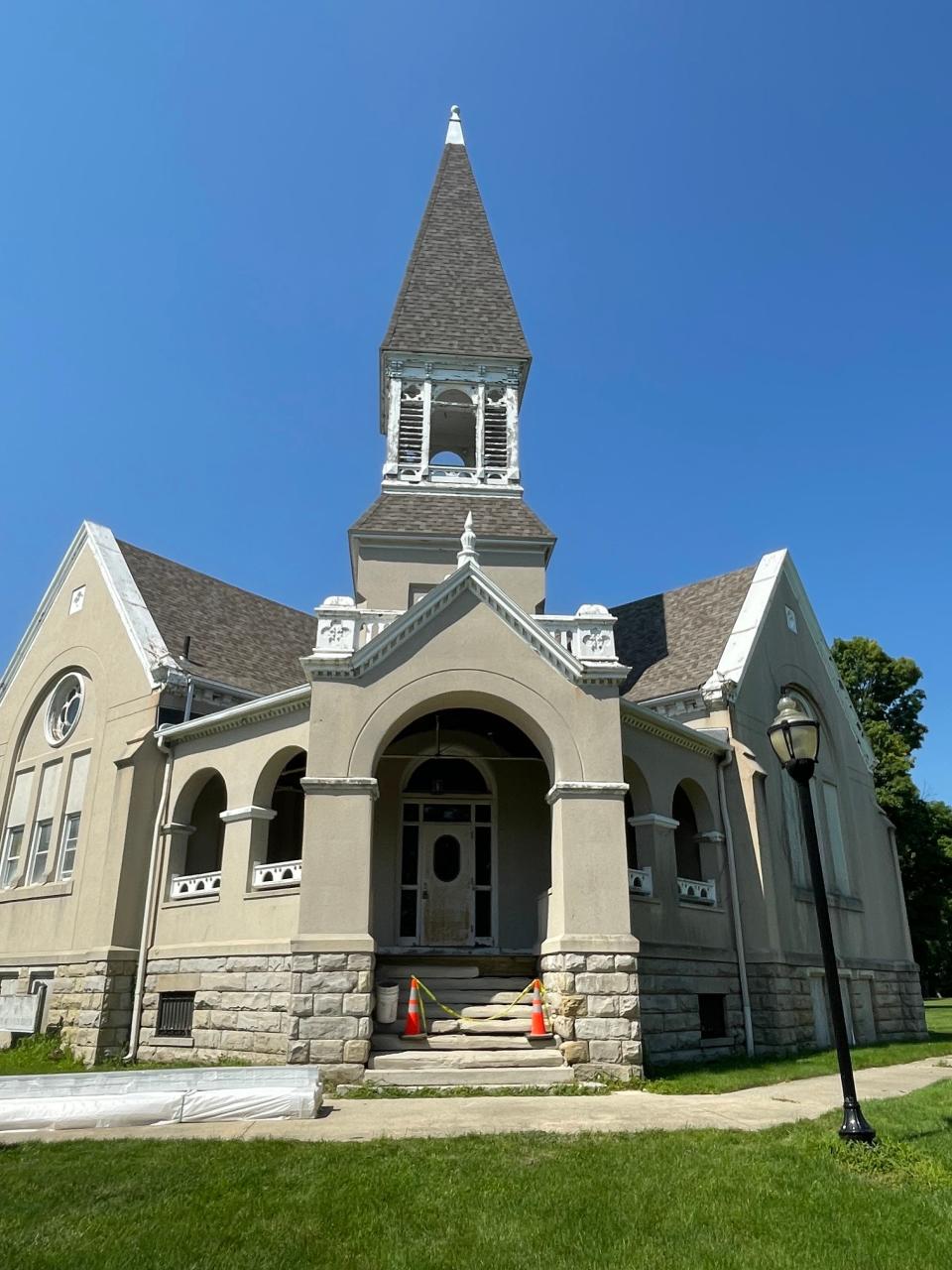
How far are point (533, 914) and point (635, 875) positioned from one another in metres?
2.67

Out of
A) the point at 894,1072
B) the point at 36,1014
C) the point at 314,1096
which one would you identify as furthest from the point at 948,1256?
the point at 36,1014

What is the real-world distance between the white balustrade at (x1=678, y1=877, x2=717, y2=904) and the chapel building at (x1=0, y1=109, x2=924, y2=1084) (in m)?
0.09

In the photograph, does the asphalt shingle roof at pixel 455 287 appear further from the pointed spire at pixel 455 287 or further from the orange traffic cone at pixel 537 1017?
the orange traffic cone at pixel 537 1017

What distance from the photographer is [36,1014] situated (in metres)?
18.4

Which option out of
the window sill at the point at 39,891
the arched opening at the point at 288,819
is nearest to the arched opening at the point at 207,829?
the arched opening at the point at 288,819

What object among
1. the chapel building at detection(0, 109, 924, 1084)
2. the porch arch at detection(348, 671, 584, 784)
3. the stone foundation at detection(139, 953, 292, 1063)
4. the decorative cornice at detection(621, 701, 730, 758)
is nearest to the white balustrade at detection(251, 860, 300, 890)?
the chapel building at detection(0, 109, 924, 1084)

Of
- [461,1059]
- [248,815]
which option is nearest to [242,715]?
[248,815]

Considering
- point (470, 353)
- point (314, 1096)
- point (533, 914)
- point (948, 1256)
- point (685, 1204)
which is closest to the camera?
point (948, 1256)

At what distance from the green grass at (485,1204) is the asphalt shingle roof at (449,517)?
1392cm

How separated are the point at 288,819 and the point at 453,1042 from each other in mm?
7048

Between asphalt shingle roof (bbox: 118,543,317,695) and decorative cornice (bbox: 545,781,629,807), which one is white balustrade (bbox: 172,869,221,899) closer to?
asphalt shingle roof (bbox: 118,543,317,695)

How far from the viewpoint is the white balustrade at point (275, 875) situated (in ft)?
50.4

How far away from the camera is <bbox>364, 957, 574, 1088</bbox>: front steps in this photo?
500 inches

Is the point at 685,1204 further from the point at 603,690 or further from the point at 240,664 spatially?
the point at 240,664
